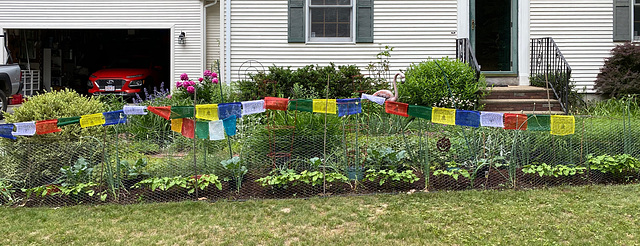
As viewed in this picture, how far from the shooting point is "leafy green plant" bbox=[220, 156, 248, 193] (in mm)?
5637

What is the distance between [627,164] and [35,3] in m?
14.0

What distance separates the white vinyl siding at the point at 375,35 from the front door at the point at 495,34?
64 cm

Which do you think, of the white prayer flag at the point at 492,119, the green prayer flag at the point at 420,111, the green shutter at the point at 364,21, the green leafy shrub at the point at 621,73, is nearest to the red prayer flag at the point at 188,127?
the green prayer flag at the point at 420,111

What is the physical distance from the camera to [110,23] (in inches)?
577

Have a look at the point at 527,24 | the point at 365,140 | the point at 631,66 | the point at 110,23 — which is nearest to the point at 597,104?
the point at 631,66

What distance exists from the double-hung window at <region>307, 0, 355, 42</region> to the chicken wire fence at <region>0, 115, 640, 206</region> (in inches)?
184

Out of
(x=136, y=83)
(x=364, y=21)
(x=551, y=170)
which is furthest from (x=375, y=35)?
(x=136, y=83)

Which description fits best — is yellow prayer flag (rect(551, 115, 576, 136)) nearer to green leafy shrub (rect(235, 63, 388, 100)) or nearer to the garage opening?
green leafy shrub (rect(235, 63, 388, 100))

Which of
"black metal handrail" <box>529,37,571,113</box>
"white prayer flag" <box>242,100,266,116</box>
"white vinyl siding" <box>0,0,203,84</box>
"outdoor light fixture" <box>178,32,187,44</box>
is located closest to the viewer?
"white prayer flag" <box>242,100,266,116</box>

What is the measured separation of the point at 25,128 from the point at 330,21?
635 cm

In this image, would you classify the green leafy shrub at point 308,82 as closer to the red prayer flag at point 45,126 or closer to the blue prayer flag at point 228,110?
the blue prayer flag at point 228,110

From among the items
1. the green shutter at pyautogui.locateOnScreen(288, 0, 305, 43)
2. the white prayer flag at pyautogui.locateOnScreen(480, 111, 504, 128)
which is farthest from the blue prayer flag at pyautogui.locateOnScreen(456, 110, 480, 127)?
the green shutter at pyautogui.locateOnScreen(288, 0, 305, 43)

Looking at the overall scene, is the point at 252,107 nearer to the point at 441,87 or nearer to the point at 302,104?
the point at 302,104

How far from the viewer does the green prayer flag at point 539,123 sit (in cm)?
588
